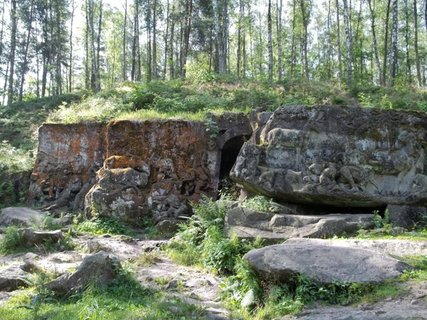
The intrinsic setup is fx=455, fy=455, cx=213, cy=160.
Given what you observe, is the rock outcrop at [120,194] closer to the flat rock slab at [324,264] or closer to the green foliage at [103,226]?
the green foliage at [103,226]

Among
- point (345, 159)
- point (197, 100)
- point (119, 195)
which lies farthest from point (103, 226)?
point (345, 159)

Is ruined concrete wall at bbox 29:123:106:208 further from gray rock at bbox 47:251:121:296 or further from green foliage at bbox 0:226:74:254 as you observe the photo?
gray rock at bbox 47:251:121:296

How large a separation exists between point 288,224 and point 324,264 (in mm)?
3086

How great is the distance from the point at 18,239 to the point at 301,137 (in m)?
7.21

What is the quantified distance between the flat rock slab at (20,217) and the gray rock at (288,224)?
20.1 ft

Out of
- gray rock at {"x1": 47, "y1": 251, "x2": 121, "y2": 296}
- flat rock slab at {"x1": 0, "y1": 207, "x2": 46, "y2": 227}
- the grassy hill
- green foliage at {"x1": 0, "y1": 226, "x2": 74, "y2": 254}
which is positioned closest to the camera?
gray rock at {"x1": 47, "y1": 251, "x2": 121, "y2": 296}

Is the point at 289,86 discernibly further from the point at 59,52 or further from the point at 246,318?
the point at 59,52

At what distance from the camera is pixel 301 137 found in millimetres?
10852

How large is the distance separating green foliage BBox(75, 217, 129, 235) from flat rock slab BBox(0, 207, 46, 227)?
1214 millimetres

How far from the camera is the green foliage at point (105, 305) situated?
244 inches

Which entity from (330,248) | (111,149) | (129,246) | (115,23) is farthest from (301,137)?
(115,23)

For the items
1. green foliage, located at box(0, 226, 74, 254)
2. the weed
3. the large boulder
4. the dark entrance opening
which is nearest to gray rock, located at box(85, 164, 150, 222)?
green foliage, located at box(0, 226, 74, 254)

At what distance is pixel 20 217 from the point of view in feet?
44.3

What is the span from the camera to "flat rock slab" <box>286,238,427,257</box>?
763cm
